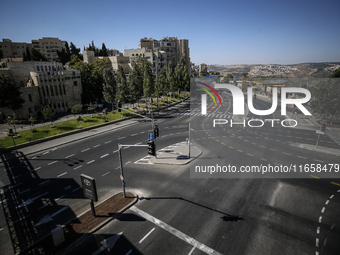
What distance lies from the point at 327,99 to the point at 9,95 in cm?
5916

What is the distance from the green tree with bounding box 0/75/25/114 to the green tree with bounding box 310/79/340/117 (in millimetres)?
→ 56924

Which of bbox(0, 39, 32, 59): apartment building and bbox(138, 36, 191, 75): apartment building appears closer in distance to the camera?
bbox(0, 39, 32, 59): apartment building

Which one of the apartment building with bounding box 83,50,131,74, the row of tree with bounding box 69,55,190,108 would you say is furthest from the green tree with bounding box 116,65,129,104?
the apartment building with bounding box 83,50,131,74

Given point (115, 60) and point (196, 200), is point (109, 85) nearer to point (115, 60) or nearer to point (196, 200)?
point (196, 200)

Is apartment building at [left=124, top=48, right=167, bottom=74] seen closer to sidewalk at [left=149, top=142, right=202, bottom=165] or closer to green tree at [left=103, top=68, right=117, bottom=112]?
green tree at [left=103, top=68, right=117, bottom=112]

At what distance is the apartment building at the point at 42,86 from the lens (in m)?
45.9

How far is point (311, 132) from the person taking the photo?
34.8m

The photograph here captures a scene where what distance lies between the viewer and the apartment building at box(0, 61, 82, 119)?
4588 cm

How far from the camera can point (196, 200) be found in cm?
1781

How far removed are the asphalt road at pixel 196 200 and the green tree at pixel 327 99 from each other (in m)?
4.55

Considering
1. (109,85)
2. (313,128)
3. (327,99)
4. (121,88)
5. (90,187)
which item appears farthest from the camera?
(109,85)

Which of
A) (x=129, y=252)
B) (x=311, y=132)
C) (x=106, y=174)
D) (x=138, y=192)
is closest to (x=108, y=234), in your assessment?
(x=129, y=252)

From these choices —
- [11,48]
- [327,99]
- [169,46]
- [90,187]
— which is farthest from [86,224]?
[11,48]

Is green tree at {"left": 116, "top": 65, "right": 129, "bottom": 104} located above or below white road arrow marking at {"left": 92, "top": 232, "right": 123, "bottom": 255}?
above
